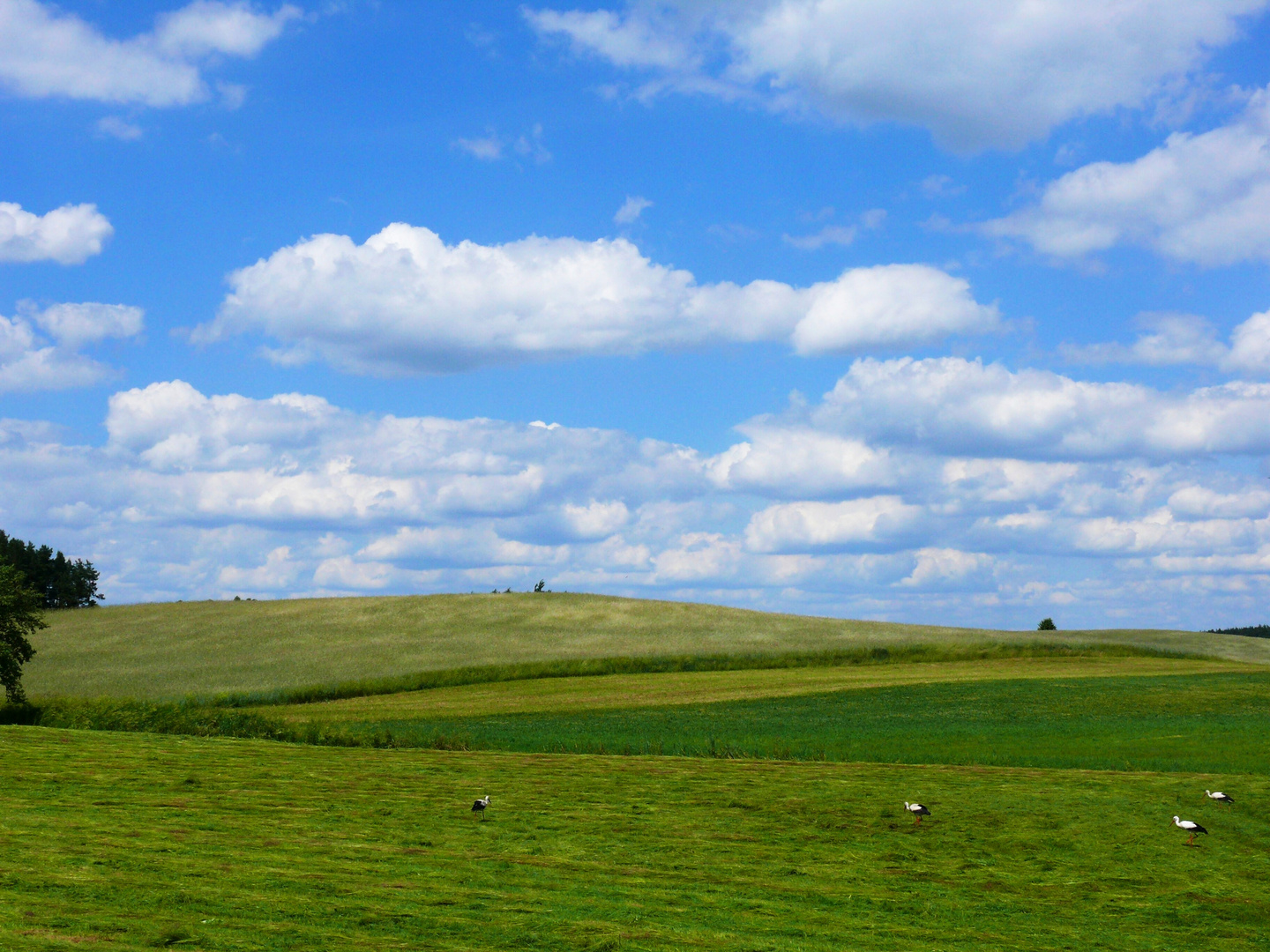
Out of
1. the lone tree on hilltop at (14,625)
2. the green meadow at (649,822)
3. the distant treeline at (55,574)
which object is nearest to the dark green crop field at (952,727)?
the green meadow at (649,822)

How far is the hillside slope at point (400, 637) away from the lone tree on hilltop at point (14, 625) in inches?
252

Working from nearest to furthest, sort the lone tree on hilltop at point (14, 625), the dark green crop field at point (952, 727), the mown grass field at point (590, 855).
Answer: the mown grass field at point (590, 855), the dark green crop field at point (952, 727), the lone tree on hilltop at point (14, 625)

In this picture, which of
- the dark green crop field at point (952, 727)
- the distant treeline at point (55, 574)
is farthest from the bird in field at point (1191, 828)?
the distant treeline at point (55, 574)

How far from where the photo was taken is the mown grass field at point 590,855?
7.95 m

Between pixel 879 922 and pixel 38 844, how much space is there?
765 cm

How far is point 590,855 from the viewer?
38.0 feet

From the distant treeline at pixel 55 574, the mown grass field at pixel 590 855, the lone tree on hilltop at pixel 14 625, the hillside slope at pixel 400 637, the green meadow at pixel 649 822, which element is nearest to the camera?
the mown grass field at pixel 590 855

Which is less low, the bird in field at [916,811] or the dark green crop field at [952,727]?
the bird in field at [916,811]

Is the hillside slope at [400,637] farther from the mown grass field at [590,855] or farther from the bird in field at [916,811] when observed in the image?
the bird in field at [916,811]

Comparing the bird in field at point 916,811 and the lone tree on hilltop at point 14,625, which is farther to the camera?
the lone tree on hilltop at point 14,625

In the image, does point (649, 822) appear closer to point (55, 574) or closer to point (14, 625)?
point (14, 625)

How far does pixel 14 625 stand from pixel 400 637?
23.0m

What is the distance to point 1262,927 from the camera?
10648 mm

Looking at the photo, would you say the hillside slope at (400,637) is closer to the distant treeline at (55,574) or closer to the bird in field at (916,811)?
the distant treeline at (55,574)
